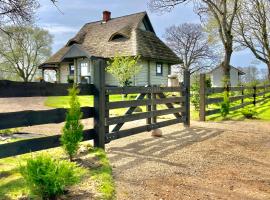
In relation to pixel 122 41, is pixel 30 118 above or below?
below

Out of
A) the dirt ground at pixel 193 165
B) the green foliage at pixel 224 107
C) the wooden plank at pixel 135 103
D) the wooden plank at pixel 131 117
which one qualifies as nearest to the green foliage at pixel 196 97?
the green foliage at pixel 224 107

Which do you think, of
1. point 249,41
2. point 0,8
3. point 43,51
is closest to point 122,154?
point 0,8

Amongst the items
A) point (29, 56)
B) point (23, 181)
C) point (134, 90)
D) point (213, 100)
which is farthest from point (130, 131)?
point (29, 56)

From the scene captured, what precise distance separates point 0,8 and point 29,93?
11387 mm

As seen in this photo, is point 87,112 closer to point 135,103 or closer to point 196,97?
point 135,103

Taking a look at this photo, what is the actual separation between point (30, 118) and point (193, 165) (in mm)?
3131

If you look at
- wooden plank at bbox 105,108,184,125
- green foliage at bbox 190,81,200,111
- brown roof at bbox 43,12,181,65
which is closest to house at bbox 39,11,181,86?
brown roof at bbox 43,12,181,65

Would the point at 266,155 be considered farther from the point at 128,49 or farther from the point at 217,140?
the point at 128,49

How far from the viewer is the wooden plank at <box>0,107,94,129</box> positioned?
5.19 meters

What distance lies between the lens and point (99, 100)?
275 inches

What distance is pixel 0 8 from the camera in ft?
50.5

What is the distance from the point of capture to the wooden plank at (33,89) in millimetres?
5285

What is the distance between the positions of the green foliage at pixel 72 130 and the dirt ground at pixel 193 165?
2.73ft

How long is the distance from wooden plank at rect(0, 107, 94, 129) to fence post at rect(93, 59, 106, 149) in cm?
96
